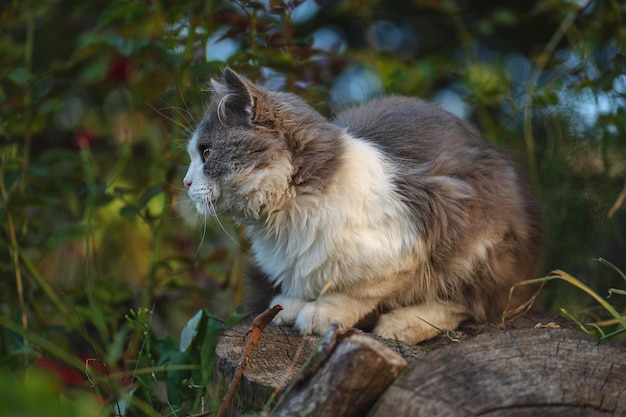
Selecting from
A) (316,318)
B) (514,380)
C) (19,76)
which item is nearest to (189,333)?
(316,318)

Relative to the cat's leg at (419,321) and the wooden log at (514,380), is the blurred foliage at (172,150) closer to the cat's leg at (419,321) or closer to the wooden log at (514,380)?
the cat's leg at (419,321)

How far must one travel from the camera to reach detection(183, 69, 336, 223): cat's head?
7.13 feet

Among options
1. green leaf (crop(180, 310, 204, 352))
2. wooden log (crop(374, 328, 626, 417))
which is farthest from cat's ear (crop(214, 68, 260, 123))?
wooden log (crop(374, 328, 626, 417))

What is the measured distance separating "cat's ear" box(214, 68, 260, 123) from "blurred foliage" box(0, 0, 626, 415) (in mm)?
300

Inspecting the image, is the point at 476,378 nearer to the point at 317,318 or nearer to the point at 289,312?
the point at 317,318

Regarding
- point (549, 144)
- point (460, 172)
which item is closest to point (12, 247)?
point (460, 172)

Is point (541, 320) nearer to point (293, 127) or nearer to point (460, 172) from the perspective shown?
point (460, 172)

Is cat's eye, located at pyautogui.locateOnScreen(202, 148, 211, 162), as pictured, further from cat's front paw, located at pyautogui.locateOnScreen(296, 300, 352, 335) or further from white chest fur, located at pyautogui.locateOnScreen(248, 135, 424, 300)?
cat's front paw, located at pyautogui.locateOnScreen(296, 300, 352, 335)

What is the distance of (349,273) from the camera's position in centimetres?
221

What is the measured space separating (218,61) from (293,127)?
744 millimetres

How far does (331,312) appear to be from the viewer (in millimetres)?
2172

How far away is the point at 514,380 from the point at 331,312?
775mm

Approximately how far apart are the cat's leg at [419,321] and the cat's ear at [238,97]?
29.8 inches

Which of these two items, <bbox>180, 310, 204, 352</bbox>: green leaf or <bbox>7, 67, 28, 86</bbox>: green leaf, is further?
<bbox>7, 67, 28, 86</bbox>: green leaf
